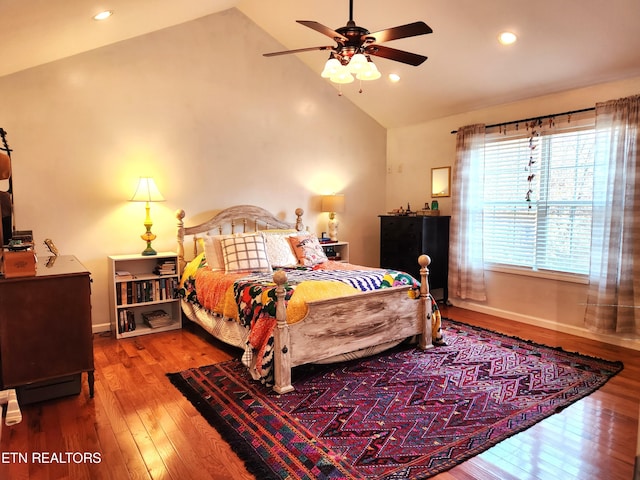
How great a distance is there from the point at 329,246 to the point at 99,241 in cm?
268

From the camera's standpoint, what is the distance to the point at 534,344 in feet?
12.9

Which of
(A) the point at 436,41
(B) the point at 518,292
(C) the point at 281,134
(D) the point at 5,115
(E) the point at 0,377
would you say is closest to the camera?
(E) the point at 0,377

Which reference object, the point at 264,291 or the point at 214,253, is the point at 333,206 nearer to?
the point at 214,253

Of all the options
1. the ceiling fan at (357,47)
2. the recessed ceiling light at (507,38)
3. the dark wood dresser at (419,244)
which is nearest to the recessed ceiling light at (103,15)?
the ceiling fan at (357,47)

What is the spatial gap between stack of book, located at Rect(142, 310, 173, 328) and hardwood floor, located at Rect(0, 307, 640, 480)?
3.60 feet

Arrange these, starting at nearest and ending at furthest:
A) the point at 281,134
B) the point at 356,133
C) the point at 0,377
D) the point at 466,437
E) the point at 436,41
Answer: the point at 466,437 < the point at 0,377 < the point at 436,41 < the point at 281,134 < the point at 356,133

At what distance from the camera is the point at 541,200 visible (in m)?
4.50

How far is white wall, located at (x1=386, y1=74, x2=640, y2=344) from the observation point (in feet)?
13.8

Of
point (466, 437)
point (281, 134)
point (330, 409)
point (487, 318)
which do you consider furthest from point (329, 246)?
point (466, 437)

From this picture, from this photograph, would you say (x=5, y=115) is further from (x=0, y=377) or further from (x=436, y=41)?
(x=436, y=41)

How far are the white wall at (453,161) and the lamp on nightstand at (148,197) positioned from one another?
10.9ft

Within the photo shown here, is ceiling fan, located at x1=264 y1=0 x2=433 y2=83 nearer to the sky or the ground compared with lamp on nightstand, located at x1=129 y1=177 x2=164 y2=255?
nearer to the sky

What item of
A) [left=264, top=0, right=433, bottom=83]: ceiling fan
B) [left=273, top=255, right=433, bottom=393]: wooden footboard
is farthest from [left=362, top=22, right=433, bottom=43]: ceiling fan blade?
[left=273, top=255, right=433, bottom=393]: wooden footboard

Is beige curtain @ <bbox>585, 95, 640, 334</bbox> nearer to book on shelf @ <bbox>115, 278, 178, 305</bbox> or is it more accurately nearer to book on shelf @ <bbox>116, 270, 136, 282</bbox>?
book on shelf @ <bbox>115, 278, 178, 305</bbox>
